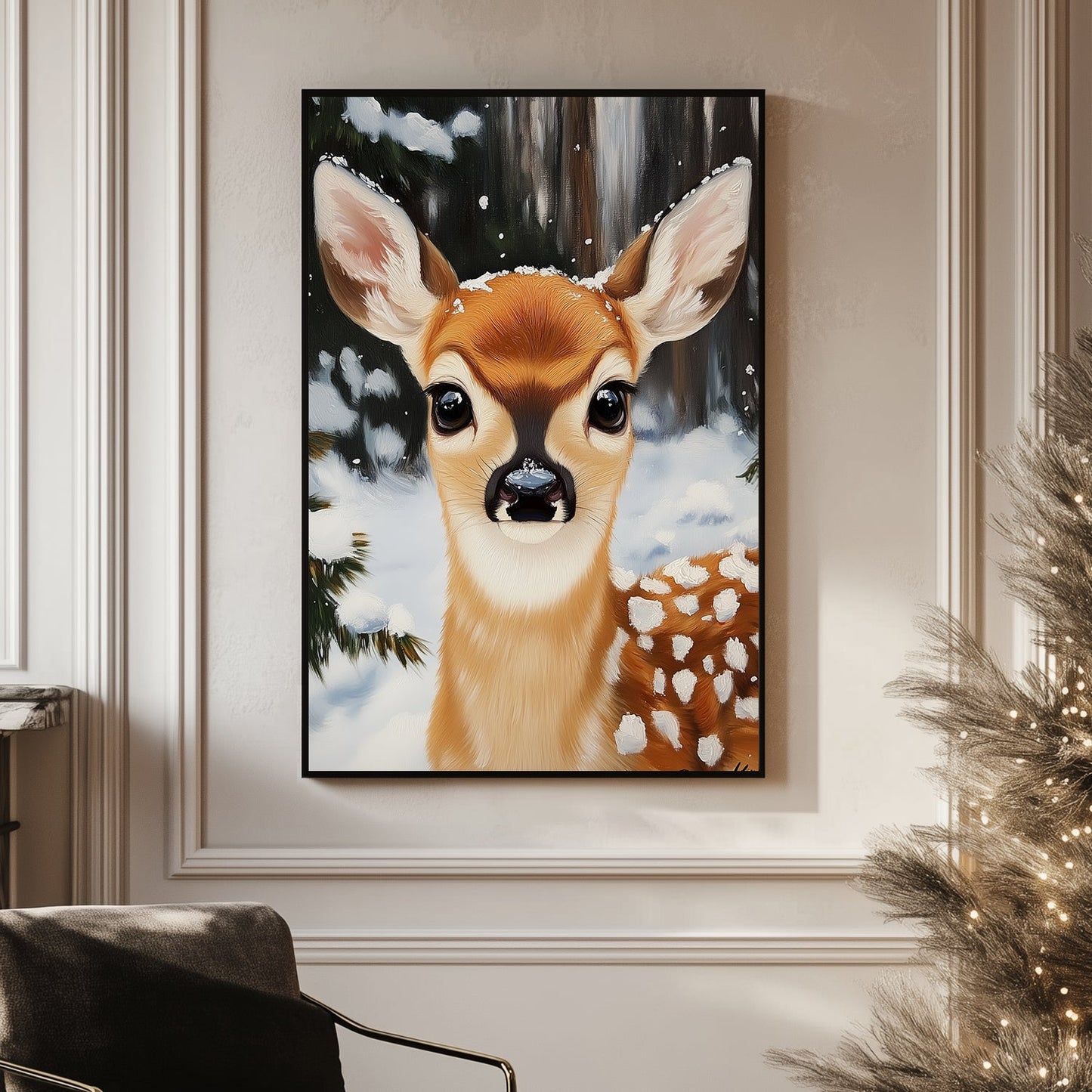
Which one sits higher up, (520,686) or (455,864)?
(520,686)

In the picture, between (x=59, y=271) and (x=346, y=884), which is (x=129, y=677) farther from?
(x=59, y=271)

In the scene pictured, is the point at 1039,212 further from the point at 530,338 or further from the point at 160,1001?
the point at 160,1001

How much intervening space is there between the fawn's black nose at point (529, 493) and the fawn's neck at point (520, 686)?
0.17m

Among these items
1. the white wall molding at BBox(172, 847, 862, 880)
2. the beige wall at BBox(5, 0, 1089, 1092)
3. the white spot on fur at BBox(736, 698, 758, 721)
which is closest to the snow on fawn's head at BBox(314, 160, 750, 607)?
the beige wall at BBox(5, 0, 1089, 1092)

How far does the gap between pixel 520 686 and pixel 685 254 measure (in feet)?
3.27

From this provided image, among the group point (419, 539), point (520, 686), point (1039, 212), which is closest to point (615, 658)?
point (520, 686)

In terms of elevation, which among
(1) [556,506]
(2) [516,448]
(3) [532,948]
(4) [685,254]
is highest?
(4) [685,254]

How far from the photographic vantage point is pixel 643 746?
82.4 inches

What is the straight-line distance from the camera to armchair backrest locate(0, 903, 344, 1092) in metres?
1.45

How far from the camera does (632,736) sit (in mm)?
2094

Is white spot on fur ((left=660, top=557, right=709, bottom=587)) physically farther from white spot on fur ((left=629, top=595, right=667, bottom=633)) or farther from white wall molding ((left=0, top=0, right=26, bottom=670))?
white wall molding ((left=0, top=0, right=26, bottom=670))

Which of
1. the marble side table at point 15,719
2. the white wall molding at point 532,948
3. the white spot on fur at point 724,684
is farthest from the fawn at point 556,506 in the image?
the marble side table at point 15,719

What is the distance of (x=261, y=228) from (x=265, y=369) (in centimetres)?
31

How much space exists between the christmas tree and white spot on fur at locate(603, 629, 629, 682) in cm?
58
